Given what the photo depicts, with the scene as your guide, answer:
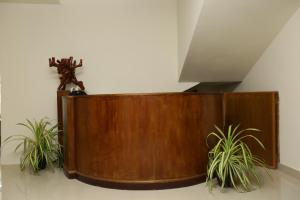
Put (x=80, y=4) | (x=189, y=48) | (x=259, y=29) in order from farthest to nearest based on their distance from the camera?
(x=80, y=4) < (x=189, y=48) < (x=259, y=29)

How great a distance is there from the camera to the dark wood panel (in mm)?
3693

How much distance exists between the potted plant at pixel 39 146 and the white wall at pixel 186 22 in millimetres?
2234

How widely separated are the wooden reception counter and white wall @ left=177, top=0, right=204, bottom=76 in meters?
0.93

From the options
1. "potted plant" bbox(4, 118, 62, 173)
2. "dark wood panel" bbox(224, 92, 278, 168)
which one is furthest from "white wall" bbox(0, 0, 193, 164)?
"dark wood panel" bbox(224, 92, 278, 168)

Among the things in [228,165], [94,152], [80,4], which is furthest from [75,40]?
[228,165]

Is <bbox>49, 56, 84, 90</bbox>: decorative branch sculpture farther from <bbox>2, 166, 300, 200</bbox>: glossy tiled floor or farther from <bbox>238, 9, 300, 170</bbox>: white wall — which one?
<bbox>238, 9, 300, 170</bbox>: white wall

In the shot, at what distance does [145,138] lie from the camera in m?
3.06

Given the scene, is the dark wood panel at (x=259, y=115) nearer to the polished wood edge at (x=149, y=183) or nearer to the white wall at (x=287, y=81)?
the white wall at (x=287, y=81)

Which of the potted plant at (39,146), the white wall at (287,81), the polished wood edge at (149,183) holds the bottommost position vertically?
the polished wood edge at (149,183)

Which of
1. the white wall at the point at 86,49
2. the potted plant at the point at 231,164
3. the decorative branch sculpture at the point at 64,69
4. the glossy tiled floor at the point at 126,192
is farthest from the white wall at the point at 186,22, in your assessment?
the glossy tiled floor at the point at 126,192

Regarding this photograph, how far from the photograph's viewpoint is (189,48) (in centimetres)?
385

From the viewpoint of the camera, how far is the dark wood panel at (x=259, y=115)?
12.1 feet

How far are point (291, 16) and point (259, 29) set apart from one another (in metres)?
0.37

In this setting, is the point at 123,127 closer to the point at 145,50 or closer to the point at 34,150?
the point at 34,150
